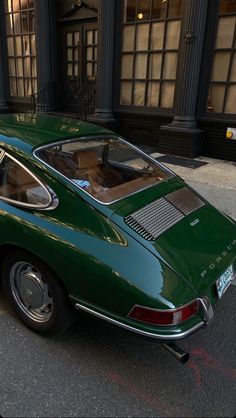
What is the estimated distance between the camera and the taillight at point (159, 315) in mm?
1996

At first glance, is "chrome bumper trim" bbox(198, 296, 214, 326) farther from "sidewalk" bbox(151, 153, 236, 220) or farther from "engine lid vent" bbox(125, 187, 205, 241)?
"sidewalk" bbox(151, 153, 236, 220)

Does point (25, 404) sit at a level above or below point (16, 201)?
below

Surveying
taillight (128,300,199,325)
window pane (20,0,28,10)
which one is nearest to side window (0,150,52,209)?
taillight (128,300,199,325)

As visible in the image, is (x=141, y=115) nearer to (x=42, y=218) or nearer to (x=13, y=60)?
(x=13, y=60)

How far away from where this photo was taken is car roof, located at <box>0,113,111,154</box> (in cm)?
266

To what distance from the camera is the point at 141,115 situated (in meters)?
8.72

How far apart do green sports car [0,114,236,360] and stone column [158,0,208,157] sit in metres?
4.76

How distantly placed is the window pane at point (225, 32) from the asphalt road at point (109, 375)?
6.17m

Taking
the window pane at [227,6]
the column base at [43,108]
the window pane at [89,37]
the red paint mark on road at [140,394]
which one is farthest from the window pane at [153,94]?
the red paint mark on road at [140,394]

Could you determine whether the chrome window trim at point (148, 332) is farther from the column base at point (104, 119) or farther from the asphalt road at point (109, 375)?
the column base at point (104, 119)

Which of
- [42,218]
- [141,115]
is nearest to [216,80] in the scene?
[141,115]

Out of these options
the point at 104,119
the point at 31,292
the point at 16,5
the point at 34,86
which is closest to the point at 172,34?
the point at 104,119

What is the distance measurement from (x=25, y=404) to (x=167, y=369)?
93 cm

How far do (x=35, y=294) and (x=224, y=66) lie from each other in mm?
6474
